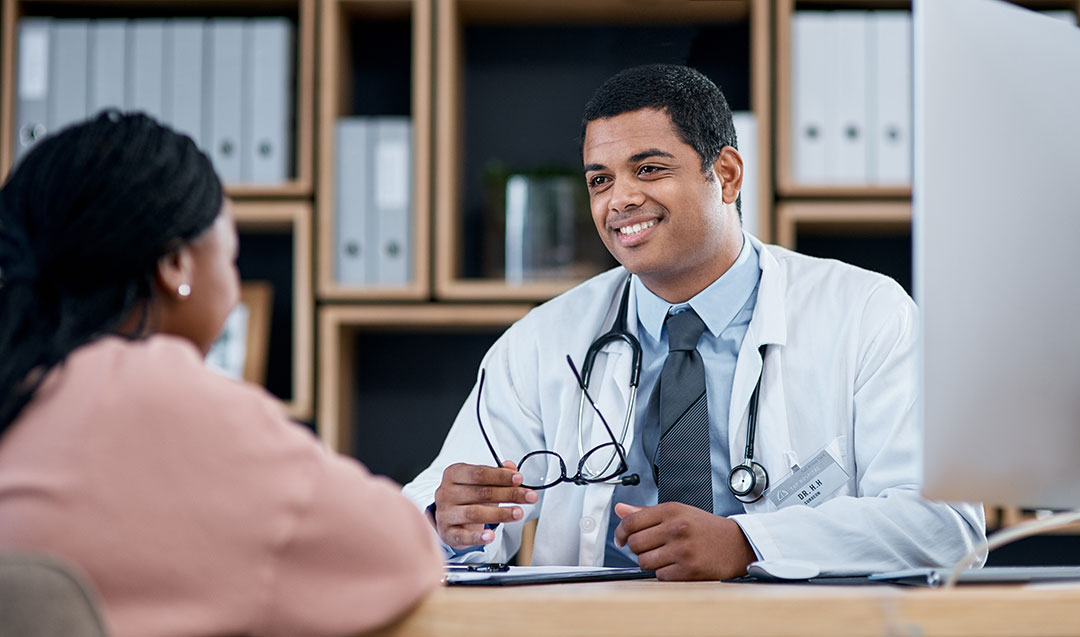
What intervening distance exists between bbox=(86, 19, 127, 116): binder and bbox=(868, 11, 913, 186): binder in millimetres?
1782

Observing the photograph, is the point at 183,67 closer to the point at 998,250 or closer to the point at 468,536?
the point at 468,536

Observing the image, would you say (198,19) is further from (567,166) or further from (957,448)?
(957,448)

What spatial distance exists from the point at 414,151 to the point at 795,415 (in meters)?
1.32

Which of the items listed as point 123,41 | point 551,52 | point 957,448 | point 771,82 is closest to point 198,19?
point 123,41

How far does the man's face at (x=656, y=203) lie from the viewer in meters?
1.71

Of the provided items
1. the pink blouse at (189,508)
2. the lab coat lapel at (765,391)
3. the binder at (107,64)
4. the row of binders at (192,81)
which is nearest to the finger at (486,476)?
the lab coat lapel at (765,391)

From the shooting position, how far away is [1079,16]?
2.54m

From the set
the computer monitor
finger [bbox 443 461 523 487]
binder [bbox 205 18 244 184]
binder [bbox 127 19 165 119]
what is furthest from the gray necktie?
binder [bbox 127 19 165 119]

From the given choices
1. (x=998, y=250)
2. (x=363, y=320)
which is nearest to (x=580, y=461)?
(x=998, y=250)

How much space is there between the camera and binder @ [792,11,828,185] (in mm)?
2486

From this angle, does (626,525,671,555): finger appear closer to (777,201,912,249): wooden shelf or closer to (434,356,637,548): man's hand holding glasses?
(434,356,637,548): man's hand holding glasses

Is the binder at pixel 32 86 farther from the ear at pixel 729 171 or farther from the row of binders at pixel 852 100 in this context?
the row of binders at pixel 852 100

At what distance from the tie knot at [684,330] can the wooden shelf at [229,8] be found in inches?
47.7

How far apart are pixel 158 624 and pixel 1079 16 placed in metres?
2.56
